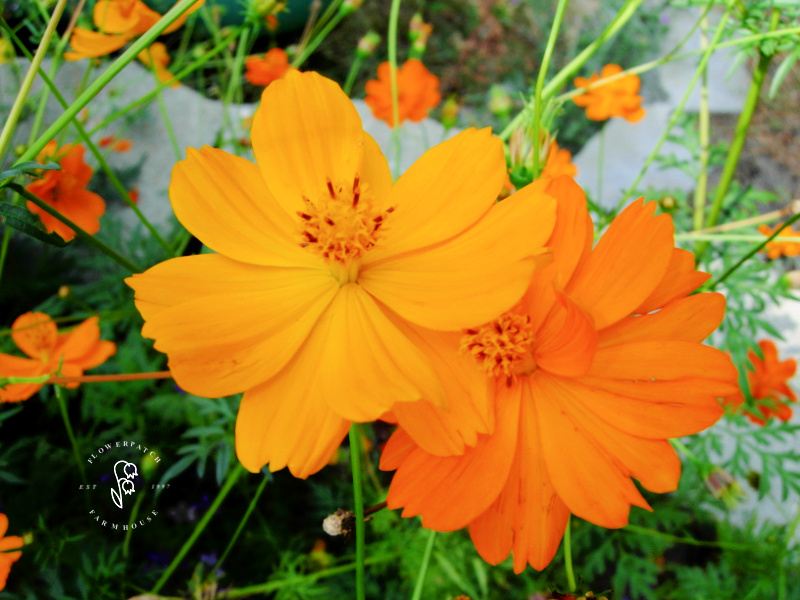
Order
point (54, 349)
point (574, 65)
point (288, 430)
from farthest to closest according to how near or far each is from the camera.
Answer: point (54, 349)
point (574, 65)
point (288, 430)

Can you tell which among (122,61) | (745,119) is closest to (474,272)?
(122,61)

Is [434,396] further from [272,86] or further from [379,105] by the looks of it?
[379,105]

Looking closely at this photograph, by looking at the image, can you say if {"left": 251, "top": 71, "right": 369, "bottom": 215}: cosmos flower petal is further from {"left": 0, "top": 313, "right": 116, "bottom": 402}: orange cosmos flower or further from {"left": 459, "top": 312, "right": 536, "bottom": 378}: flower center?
{"left": 0, "top": 313, "right": 116, "bottom": 402}: orange cosmos flower

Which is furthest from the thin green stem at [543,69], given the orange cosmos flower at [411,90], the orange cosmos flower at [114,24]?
the orange cosmos flower at [411,90]

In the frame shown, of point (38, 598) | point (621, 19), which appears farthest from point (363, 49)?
point (38, 598)

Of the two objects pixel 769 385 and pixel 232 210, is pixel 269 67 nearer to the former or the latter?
pixel 232 210

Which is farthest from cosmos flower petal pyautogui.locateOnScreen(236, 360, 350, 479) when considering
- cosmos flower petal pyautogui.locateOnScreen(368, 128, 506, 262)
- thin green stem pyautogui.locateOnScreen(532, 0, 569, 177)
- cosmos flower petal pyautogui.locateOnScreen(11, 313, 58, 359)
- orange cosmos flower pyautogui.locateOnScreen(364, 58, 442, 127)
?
orange cosmos flower pyautogui.locateOnScreen(364, 58, 442, 127)
